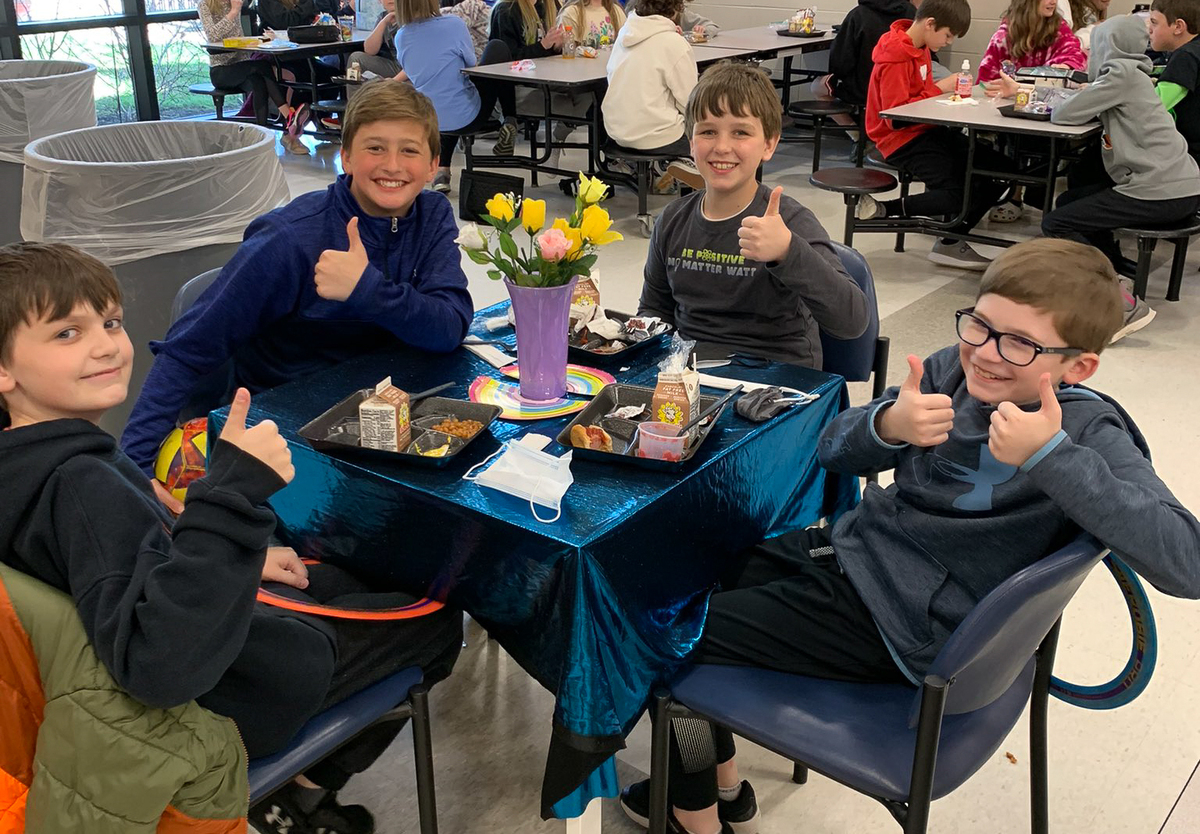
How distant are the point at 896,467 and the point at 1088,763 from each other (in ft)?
2.66

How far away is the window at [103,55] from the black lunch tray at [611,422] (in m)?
7.30

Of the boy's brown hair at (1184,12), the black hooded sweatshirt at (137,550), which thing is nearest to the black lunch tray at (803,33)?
the boy's brown hair at (1184,12)

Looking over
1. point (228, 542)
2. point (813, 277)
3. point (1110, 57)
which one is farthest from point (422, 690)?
point (1110, 57)

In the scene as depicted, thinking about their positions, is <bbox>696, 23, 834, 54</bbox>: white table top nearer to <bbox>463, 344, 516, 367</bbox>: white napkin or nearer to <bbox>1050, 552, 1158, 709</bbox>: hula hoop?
<bbox>463, 344, 516, 367</bbox>: white napkin

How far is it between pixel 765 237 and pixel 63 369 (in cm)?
119

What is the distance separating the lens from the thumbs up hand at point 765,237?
77.4 inches

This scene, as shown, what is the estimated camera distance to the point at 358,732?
1.50 m

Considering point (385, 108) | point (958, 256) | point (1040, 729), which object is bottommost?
point (958, 256)

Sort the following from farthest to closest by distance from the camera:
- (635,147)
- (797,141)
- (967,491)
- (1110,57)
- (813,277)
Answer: (797,141) < (635,147) < (1110,57) < (813,277) < (967,491)

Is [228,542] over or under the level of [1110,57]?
under

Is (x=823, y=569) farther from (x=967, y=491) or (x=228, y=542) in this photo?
(x=228, y=542)

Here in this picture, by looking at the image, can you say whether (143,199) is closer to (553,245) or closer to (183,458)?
(183,458)

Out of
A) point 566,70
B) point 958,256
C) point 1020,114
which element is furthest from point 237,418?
point 566,70

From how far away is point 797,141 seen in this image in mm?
7480
